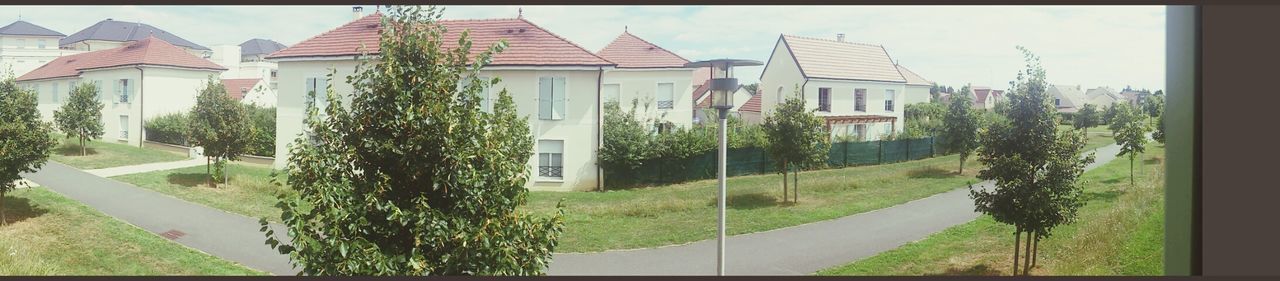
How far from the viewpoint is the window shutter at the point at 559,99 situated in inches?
187

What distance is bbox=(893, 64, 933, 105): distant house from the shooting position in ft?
16.1

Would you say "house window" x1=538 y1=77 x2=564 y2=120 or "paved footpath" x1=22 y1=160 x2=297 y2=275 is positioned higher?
"house window" x1=538 y1=77 x2=564 y2=120

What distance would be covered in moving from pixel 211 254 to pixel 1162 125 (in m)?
6.22

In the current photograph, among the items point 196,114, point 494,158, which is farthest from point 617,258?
point 196,114

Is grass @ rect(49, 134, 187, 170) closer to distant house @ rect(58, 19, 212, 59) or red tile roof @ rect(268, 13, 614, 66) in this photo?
distant house @ rect(58, 19, 212, 59)

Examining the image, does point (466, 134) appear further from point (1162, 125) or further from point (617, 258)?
point (1162, 125)

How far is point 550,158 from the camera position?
458cm

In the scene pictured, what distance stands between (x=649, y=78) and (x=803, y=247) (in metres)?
1.59

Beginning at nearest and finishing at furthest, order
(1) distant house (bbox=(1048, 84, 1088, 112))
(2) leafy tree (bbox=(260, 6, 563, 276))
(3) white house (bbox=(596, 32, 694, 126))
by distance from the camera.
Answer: (2) leafy tree (bbox=(260, 6, 563, 276)) → (1) distant house (bbox=(1048, 84, 1088, 112)) → (3) white house (bbox=(596, 32, 694, 126))

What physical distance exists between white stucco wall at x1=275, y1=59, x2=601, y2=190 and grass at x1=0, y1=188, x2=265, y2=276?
0.81 meters

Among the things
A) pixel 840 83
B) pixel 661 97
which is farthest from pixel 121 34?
pixel 840 83

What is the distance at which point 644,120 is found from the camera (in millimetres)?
4965

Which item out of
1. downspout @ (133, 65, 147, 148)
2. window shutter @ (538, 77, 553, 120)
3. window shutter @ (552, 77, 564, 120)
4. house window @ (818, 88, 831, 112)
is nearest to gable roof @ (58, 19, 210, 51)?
downspout @ (133, 65, 147, 148)

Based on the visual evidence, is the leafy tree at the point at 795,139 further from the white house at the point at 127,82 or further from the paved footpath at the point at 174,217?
the white house at the point at 127,82
